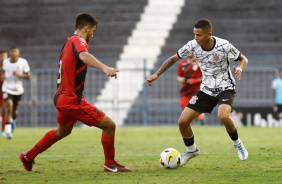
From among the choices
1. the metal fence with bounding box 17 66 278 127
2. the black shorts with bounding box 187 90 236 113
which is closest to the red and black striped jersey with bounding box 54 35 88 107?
the black shorts with bounding box 187 90 236 113

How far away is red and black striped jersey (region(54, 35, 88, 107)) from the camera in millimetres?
7324

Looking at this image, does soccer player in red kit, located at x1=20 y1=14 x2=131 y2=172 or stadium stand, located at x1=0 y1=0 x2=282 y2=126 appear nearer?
soccer player in red kit, located at x1=20 y1=14 x2=131 y2=172

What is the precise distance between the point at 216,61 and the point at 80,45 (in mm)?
2166

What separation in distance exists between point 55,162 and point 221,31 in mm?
17816

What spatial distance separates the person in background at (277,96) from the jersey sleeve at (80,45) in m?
14.8

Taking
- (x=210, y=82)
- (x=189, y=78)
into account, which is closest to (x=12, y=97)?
(x=189, y=78)

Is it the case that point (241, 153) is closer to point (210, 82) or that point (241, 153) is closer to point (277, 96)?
point (210, 82)

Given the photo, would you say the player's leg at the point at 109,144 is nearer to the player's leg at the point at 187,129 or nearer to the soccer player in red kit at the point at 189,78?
the player's leg at the point at 187,129

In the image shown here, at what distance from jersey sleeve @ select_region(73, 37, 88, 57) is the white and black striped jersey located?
1.72 metres

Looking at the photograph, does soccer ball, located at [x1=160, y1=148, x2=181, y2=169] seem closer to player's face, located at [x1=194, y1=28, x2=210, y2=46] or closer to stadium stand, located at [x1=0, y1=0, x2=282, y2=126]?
player's face, located at [x1=194, y1=28, x2=210, y2=46]

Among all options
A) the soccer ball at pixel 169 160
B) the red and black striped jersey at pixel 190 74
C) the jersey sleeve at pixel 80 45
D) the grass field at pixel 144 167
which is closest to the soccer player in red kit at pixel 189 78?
the red and black striped jersey at pixel 190 74

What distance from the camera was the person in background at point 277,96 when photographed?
21105 millimetres

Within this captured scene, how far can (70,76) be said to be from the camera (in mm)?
7375

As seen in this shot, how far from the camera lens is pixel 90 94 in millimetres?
22578
